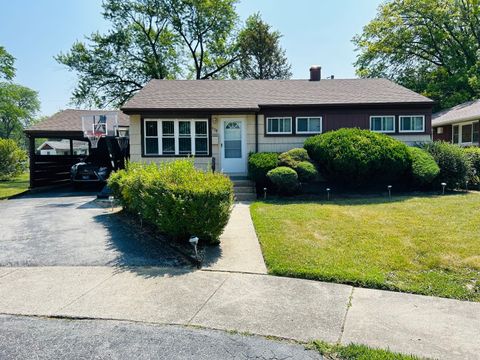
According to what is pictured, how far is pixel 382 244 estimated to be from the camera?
6.03m

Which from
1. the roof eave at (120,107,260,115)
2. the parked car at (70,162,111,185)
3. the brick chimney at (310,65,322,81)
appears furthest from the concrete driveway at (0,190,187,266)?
the brick chimney at (310,65,322,81)

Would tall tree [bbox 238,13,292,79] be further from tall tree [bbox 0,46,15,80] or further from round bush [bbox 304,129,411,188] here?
round bush [bbox 304,129,411,188]

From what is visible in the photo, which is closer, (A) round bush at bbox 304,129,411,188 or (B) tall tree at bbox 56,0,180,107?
(A) round bush at bbox 304,129,411,188

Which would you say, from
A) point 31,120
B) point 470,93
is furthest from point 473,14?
point 31,120

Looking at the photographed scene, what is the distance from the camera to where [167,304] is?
13.0 ft

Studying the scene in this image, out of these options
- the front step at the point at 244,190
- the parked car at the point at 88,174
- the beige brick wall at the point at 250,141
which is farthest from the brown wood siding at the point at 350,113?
the parked car at the point at 88,174

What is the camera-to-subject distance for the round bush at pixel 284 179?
10953 millimetres

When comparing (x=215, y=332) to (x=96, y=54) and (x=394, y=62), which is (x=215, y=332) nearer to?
(x=96, y=54)

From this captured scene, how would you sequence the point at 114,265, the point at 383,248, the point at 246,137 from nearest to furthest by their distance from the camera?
the point at 114,265 → the point at 383,248 → the point at 246,137

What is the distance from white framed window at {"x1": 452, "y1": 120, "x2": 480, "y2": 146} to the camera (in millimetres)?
19305

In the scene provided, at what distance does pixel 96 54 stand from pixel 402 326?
102 ft

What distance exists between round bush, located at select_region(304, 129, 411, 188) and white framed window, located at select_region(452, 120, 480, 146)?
1110 centimetres

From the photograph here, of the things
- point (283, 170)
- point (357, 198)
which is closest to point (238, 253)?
point (283, 170)

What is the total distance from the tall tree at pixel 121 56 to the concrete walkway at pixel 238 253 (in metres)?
25.5
